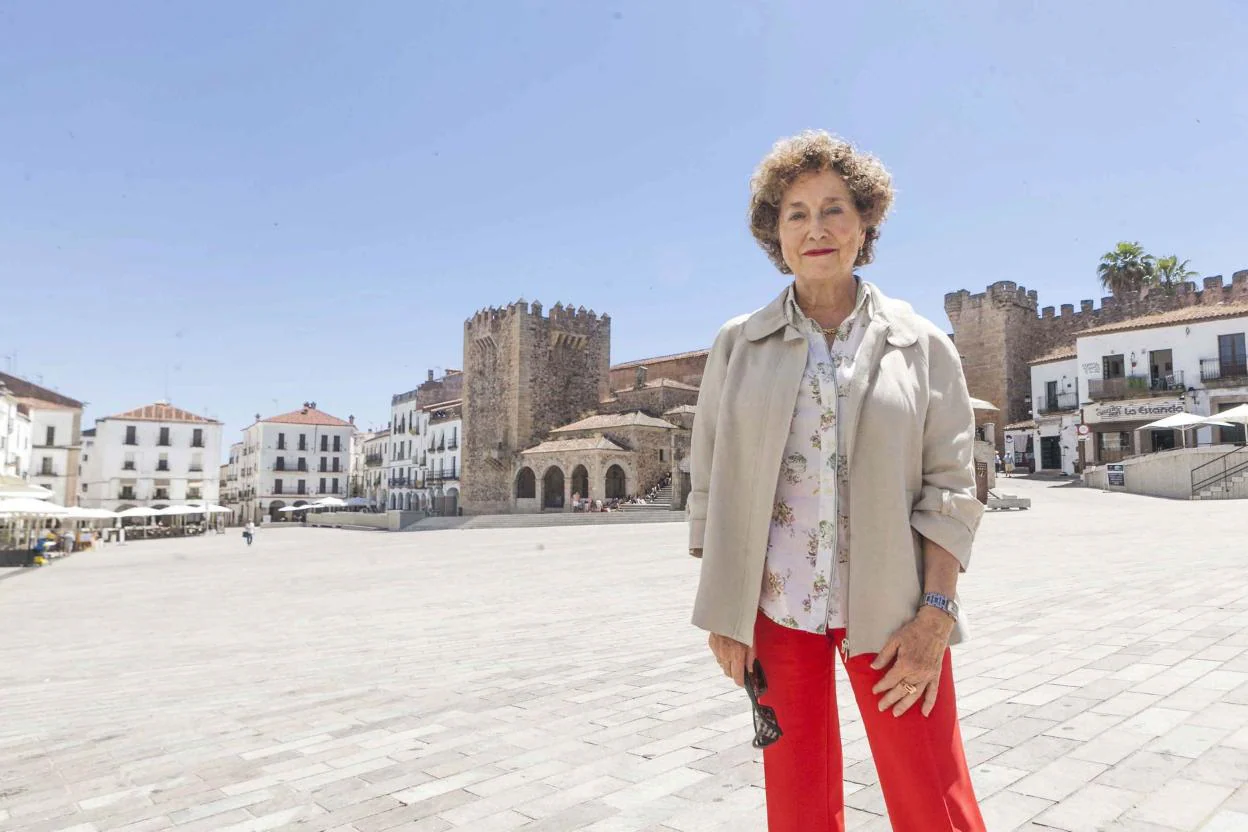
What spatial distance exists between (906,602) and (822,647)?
221 mm

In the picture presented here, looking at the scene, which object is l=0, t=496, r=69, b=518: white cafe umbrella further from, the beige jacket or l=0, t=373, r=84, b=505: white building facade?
l=0, t=373, r=84, b=505: white building facade

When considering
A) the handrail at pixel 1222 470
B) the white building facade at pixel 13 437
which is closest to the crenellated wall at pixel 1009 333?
the handrail at pixel 1222 470

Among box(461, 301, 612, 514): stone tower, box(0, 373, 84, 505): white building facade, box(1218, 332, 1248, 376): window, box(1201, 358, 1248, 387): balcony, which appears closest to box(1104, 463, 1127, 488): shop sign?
box(1201, 358, 1248, 387): balcony

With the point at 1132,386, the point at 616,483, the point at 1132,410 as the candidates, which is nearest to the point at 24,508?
the point at 616,483

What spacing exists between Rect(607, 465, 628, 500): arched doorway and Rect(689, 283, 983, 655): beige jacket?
102 feet

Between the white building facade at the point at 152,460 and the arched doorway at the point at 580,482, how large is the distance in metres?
31.3

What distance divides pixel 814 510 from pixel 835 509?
0.05 m

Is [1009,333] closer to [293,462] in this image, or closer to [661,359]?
[661,359]

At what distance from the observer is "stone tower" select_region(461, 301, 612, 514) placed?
39375mm

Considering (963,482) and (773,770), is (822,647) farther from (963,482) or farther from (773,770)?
(963,482)

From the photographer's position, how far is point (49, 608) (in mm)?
9602

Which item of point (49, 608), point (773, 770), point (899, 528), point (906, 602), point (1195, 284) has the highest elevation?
point (1195, 284)

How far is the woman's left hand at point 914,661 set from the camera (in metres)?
1.52

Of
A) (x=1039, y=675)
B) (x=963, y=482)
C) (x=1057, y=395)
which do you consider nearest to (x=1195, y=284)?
(x=1057, y=395)
